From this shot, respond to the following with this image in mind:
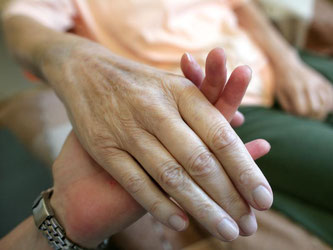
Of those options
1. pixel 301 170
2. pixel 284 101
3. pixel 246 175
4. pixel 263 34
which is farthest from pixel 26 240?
pixel 263 34

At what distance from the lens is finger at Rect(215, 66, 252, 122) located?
0.39 meters

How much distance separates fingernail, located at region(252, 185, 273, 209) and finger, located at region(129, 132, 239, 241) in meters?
0.04

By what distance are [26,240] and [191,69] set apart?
394mm

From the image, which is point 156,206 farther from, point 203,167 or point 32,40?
point 32,40

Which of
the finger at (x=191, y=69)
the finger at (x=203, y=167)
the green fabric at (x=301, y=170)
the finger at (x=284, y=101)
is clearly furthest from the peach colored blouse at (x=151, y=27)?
the finger at (x=203, y=167)

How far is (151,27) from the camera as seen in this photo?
0.71 meters

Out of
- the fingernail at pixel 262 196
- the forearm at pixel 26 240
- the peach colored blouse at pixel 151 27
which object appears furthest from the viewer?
the peach colored blouse at pixel 151 27

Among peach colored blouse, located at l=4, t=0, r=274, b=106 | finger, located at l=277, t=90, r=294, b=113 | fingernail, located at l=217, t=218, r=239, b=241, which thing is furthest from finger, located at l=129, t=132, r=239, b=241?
finger, located at l=277, t=90, r=294, b=113

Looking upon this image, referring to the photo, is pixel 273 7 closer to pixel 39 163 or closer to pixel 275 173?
pixel 275 173

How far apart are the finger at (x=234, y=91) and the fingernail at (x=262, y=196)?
0.13m

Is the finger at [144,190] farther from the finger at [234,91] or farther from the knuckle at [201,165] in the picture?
the finger at [234,91]

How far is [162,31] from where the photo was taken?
726 mm

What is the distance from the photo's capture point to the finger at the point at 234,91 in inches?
15.4

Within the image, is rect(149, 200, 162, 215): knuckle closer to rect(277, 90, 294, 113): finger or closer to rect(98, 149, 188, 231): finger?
rect(98, 149, 188, 231): finger
